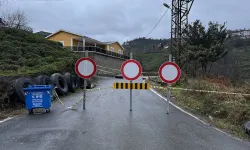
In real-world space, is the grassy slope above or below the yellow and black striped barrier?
above

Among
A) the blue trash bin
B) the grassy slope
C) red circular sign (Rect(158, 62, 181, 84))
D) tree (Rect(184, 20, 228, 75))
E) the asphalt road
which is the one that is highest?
tree (Rect(184, 20, 228, 75))

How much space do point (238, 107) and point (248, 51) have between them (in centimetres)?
4350

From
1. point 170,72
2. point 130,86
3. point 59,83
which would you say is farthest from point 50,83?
point 170,72

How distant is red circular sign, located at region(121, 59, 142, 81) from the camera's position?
964 centimetres

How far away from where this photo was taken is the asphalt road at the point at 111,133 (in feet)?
17.8

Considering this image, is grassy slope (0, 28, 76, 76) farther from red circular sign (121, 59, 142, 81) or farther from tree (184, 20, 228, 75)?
tree (184, 20, 228, 75)

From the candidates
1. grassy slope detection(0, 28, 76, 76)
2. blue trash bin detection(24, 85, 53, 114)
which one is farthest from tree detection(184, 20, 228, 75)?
blue trash bin detection(24, 85, 53, 114)

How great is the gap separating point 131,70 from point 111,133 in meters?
3.72

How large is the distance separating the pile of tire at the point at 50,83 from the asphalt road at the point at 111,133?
7.82 ft

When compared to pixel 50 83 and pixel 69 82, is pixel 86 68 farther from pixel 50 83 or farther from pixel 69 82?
pixel 69 82

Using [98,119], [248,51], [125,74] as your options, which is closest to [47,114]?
[98,119]

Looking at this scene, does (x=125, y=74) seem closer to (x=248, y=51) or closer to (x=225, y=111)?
(x=225, y=111)

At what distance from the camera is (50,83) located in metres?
13.7

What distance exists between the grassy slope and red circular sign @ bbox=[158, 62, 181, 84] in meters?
7.50
